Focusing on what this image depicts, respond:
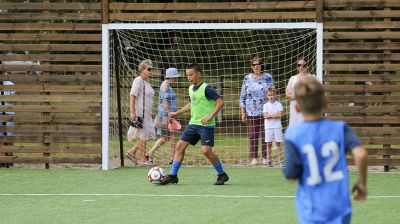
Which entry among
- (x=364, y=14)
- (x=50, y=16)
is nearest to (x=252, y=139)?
(x=364, y=14)

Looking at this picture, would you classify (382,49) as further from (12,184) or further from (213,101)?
(12,184)

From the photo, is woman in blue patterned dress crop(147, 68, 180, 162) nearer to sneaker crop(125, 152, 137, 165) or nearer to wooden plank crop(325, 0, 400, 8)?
sneaker crop(125, 152, 137, 165)

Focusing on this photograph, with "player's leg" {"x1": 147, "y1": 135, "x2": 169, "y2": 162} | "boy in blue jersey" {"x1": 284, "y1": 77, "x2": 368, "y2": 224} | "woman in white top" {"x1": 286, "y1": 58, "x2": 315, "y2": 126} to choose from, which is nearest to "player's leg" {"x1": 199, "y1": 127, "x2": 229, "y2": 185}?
"woman in white top" {"x1": 286, "y1": 58, "x2": 315, "y2": 126}

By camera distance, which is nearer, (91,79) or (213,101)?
(213,101)

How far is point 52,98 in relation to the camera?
1531cm

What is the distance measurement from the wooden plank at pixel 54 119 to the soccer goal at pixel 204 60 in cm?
27

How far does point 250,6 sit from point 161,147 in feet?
10.3

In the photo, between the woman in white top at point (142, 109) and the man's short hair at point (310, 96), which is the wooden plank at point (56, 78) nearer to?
the woman in white top at point (142, 109)

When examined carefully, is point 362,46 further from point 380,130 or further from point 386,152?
point 386,152

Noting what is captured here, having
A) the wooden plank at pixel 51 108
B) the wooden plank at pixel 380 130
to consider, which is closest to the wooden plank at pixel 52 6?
the wooden plank at pixel 51 108

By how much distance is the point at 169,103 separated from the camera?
15.8 m

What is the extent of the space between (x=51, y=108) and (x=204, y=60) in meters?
6.43

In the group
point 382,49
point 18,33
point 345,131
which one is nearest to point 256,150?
point 382,49

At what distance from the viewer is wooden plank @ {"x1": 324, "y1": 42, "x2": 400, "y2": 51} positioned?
1445 cm
